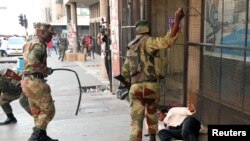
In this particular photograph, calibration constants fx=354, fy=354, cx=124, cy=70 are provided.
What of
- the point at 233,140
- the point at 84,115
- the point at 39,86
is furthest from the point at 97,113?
the point at 233,140

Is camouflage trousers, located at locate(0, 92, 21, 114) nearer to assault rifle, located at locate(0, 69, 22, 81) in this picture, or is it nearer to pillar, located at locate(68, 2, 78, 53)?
assault rifle, located at locate(0, 69, 22, 81)

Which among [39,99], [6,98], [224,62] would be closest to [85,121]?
[6,98]

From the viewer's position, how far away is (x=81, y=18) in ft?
140

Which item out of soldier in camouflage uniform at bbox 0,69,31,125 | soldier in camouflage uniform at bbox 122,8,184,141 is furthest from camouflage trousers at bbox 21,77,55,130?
soldier in camouflage uniform at bbox 122,8,184,141

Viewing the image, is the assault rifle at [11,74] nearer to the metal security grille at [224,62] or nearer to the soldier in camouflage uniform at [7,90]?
the soldier in camouflage uniform at [7,90]

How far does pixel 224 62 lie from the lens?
15.4ft

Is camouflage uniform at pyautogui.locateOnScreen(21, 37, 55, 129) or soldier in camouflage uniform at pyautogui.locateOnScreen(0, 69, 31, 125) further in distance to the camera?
soldier in camouflage uniform at pyautogui.locateOnScreen(0, 69, 31, 125)

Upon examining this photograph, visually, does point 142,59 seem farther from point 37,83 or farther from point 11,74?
point 11,74

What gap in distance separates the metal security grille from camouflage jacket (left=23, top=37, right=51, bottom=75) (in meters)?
2.31

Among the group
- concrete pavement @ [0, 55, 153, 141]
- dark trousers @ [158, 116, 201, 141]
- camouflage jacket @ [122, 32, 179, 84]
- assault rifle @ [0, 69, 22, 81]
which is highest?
camouflage jacket @ [122, 32, 179, 84]

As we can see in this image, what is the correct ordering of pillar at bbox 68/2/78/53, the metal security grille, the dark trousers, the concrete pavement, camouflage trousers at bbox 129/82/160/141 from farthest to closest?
1. pillar at bbox 68/2/78/53
2. the concrete pavement
3. camouflage trousers at bbox 129/82/160/141
4. the metal security grille
5. the dark trousers

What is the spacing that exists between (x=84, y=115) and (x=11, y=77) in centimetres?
170

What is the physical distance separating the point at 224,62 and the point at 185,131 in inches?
45.8

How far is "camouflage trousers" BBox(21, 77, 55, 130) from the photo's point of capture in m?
5.16
